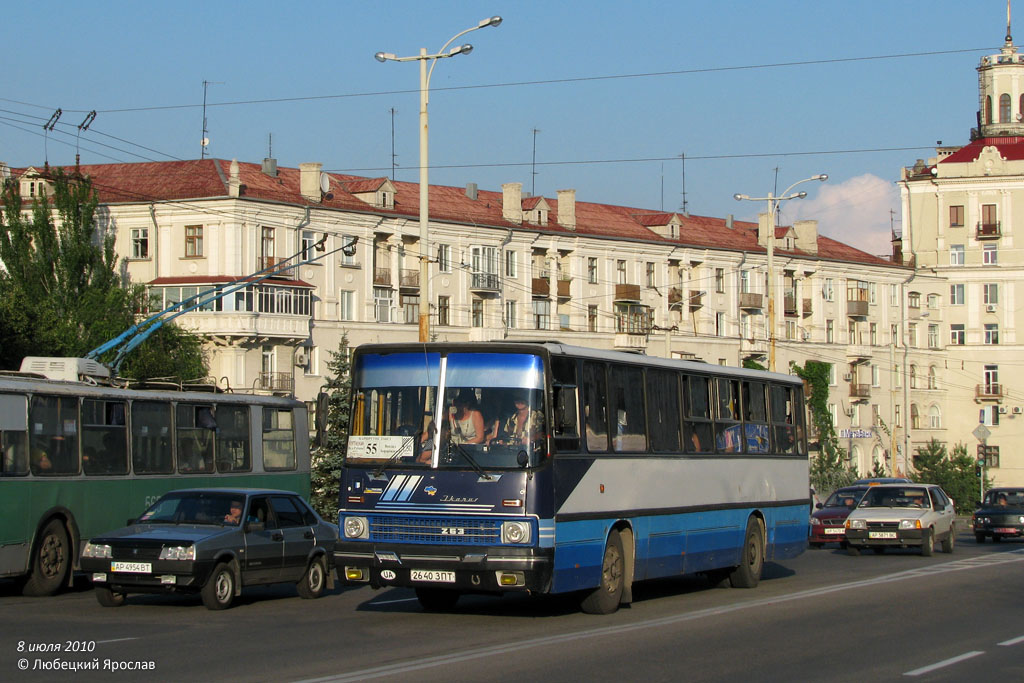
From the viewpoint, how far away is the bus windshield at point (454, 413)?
14.7 metres

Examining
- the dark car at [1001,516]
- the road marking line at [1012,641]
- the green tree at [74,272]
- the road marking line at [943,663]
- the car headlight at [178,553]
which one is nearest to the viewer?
the road marking line at [943,663]

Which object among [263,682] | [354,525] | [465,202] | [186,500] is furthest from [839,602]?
[465,202]

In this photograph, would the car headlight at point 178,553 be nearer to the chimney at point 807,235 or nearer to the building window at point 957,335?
the chimney at point 807,235

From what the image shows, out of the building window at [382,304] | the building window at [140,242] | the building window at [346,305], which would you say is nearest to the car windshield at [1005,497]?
the building window at [346,305]

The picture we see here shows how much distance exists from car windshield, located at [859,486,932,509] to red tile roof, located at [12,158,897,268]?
4358 centimetres

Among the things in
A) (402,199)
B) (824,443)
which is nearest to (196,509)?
(402,199)

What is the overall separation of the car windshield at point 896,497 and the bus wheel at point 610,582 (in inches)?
596

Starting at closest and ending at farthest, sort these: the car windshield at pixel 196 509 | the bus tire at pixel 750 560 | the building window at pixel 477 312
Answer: the car windshield at pixel 196 509 < the bus tire at pixel 750 560 < the building window at pixel 477 312

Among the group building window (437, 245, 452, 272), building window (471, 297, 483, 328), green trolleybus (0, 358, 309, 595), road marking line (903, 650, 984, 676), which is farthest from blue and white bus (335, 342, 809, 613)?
building window (471, 297, 483, 328)

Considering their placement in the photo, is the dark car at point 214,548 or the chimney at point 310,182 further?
the chimney at point 310,182

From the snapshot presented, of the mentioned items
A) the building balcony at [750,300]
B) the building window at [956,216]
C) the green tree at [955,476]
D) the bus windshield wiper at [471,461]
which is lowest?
the green tree at [955,476]

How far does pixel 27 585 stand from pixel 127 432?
2.92 m

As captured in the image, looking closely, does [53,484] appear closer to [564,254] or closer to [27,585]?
[27,585]

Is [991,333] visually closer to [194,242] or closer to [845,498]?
[194,242]
